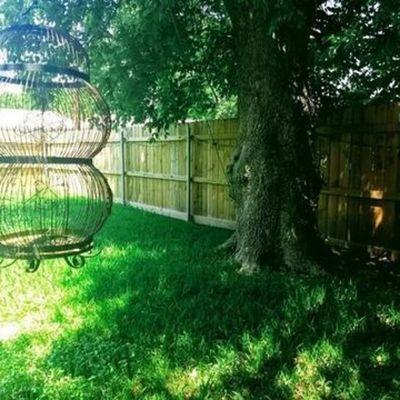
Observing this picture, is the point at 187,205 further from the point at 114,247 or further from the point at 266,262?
the point at 266,262

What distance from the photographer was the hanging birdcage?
5.31 ft

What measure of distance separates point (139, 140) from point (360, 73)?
5673 mm

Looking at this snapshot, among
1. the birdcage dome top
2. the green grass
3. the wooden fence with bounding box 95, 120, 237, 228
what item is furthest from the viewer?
the wooden fence with bounding box 95, 120, 237, 228

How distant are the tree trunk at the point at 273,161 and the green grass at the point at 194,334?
41cm

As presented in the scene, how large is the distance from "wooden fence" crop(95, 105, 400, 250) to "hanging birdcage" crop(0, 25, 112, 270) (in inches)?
164

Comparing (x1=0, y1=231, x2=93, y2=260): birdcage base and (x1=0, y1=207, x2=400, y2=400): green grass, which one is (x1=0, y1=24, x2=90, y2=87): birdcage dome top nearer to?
(x1=0, y1=231, x2=93, y2=260): birdcage base

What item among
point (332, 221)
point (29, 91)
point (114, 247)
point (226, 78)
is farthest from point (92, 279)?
point (226, 78)

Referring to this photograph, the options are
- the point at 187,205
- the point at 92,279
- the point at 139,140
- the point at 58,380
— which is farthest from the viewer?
the point at 139,140

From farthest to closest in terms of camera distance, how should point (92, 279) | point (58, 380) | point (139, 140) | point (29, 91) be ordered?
1. point (139, 140)
2. point (92, 279)
3. point (58, 380)
4. point (29, 91)

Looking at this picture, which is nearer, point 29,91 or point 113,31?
point 29,91

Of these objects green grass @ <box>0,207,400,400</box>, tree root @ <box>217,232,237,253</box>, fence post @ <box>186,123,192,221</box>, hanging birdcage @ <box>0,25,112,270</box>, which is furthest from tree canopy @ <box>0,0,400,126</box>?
green grass @ <box>0,207,400,400</box>

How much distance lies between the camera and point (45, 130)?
2021 mm

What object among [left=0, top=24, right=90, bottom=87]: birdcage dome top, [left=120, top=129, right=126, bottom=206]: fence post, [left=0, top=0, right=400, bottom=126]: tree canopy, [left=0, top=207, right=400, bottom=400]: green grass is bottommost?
[left=0, top=207, right=400, bottom=400]: green grass

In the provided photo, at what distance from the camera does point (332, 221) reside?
20.7 feet
